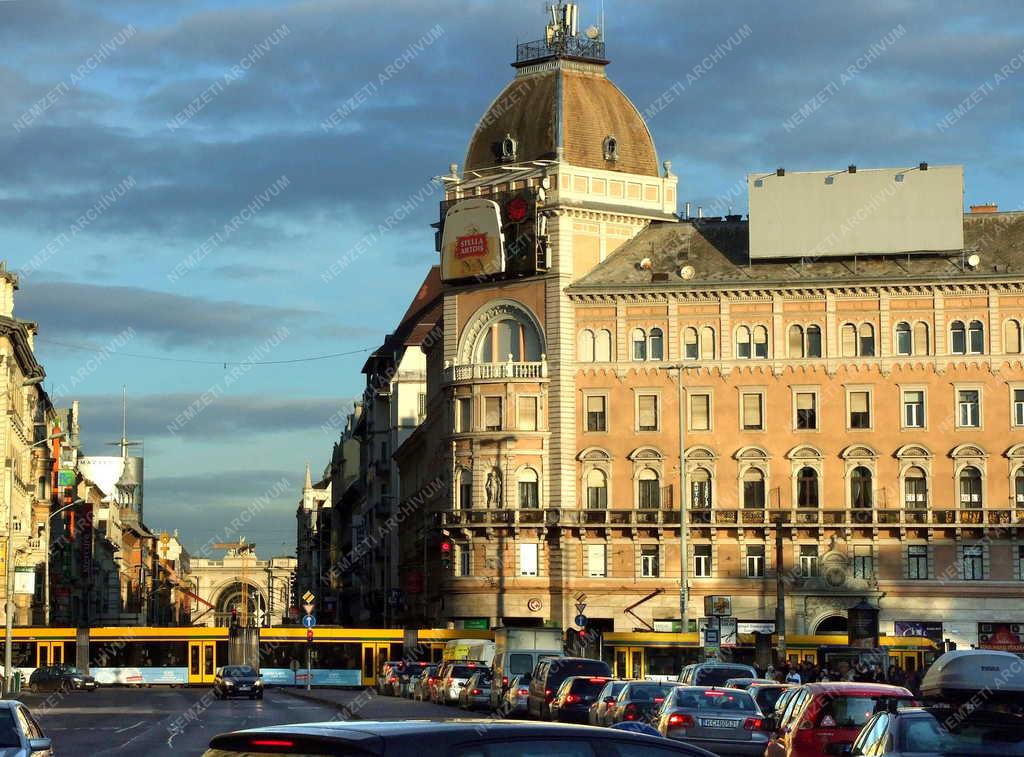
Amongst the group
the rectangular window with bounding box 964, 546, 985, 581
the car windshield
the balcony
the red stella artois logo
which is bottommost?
the car windshield

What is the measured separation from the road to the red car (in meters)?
13.9

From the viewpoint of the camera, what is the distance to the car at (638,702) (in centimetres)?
3606

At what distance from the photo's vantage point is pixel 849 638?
3172 inches

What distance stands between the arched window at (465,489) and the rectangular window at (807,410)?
637 inches

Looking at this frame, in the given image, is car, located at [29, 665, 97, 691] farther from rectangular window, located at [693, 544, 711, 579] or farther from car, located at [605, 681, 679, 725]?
car, located at [605, 681, 679, 725]

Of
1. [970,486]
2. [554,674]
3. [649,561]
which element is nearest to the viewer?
[554,674]

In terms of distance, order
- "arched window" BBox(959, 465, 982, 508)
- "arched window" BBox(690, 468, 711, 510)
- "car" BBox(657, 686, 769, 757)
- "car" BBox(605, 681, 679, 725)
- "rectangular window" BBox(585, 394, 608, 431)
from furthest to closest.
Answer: "rectangular window" BBox(585, 394, 608, 431), "arched window" BBox(690, 468, 711, 510), "arched window" BBox(959, 465, 982, 508), "car" BBox(605, 681, 679, 725), "car" BBox(657, 686, 769, 757)

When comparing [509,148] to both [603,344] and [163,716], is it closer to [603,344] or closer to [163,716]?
[603,344]

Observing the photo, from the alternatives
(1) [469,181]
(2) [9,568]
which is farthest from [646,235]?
(2) [9,568]

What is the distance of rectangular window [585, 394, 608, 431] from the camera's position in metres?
91.7

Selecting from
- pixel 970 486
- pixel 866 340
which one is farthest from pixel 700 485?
pixel 970 486

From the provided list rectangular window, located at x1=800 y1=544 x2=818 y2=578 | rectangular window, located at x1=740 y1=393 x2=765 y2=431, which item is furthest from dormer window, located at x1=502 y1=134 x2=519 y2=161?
rectangular window, located at x1=800 y1=544 x2=818 y2=578

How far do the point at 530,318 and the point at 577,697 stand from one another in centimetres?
5138

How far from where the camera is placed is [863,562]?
8912 centimetres
